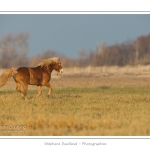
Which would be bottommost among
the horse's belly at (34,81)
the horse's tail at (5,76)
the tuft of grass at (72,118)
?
the tuft of grass at (72,118)

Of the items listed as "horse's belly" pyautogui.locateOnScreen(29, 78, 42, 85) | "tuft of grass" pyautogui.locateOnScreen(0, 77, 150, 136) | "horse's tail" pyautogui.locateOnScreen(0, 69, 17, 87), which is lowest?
"tuft of grass" pyautogui.locateOnScreen(0, 77, 150, 136)

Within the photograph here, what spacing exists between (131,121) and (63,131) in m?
2.05

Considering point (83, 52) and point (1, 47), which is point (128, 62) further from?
point (1, 47)

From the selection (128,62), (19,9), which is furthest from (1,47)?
(19,9)

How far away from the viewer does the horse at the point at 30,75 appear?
1405 centimetres

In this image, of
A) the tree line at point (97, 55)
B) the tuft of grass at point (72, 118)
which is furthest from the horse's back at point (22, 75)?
the tree line at point (97, 55)

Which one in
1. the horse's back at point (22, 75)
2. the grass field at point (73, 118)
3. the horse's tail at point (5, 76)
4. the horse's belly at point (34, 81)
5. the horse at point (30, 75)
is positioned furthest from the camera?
the horse's belly at point (34, 81)

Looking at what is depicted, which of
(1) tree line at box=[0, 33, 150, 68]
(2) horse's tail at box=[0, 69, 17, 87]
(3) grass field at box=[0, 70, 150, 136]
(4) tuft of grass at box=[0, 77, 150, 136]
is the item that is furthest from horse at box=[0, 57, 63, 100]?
(1) tree line at box=[0, 33, 150, 68]

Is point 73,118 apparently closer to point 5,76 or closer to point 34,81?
point 5,76

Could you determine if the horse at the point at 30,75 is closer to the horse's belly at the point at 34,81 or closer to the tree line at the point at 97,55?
the horse's belly at the point at 34,81

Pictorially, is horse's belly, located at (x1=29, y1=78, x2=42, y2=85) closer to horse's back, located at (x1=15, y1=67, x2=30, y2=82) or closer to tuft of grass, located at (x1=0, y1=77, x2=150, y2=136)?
horse's back, located at (x1=15, y1=67, x2=30, y2=82)

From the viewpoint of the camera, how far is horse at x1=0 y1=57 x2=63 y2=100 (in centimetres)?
1405

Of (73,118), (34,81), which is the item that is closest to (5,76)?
(34,81)

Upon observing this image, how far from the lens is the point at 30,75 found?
14617 millimetres
